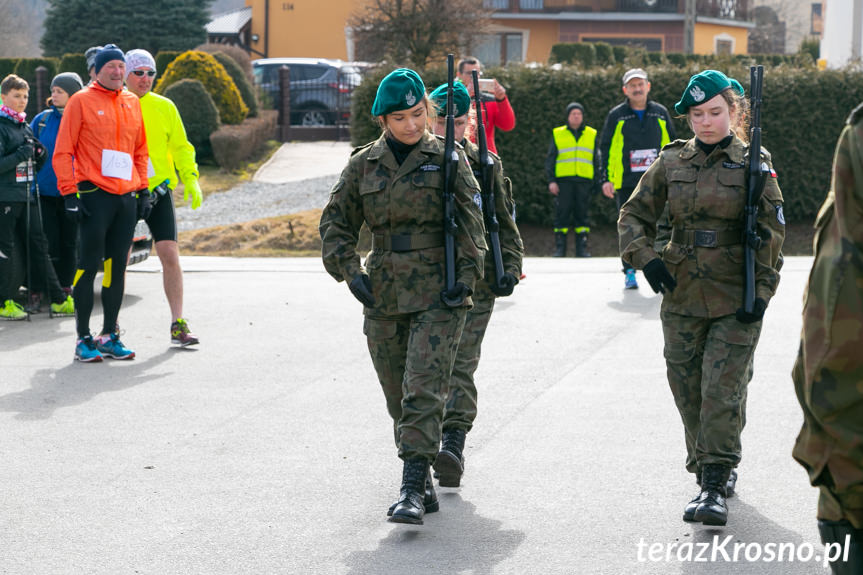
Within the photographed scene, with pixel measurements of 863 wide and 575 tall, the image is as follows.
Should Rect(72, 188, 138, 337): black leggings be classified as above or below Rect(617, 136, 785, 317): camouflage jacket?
below

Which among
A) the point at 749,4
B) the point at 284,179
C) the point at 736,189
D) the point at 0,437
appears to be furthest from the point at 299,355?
the point at 749,4

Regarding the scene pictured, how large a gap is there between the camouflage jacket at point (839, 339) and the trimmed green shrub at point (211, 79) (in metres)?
26.7

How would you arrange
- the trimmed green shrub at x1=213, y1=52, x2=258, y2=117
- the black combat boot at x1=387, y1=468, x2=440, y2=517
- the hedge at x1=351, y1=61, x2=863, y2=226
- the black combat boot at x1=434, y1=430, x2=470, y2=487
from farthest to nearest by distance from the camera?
the trimmed green shrub at x1=213, y1=52, x2=258, y2=117, the hedge at x1=351, y1=61, x2=863, y2=226, the black combat boot at x1=434, y1=430, x2=470, y2=487, the black combat boot at x1=387, y1=468, x2=440, y2=517

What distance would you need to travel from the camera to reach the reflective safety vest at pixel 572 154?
52.4 feet

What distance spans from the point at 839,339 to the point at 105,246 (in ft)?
22.7

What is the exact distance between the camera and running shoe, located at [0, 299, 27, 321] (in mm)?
10750

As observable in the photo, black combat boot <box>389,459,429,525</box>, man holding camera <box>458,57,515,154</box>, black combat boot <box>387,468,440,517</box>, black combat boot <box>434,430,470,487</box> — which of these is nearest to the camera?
black combat boot <box>389,459,429,525</box>

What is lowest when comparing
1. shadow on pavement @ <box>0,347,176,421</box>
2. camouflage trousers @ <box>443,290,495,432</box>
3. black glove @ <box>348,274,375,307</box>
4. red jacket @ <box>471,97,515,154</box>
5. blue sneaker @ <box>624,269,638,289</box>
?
shadow on pavement @ <box>0,347,176,421</box>

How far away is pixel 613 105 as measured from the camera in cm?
1883

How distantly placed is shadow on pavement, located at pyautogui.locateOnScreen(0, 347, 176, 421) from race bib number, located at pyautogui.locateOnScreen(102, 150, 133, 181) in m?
1.33

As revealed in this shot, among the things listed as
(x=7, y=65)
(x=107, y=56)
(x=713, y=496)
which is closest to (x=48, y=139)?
(x=107, y=56)

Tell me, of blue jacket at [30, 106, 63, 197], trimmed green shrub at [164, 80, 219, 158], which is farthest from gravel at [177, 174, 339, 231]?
blue jacket at [30, 106, 63, 197]

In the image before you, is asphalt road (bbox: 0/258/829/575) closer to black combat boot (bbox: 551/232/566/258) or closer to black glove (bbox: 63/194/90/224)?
black glove (bbox: 63/194/90/224)

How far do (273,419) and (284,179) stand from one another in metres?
19.1
